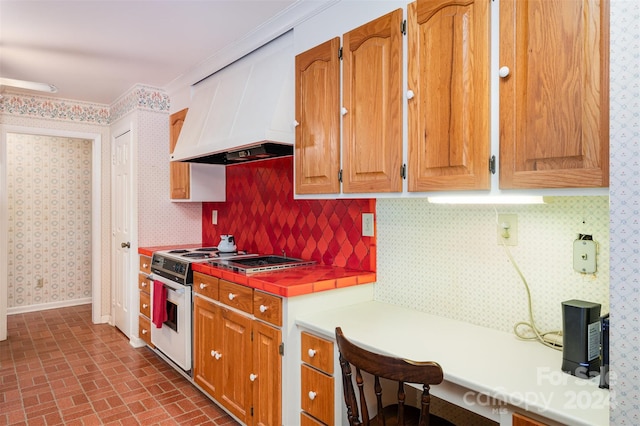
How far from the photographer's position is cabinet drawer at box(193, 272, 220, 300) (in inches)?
98.7

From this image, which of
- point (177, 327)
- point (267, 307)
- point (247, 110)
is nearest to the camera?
point (267, 307)

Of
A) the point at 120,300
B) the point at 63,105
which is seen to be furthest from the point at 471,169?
the point at 63,105

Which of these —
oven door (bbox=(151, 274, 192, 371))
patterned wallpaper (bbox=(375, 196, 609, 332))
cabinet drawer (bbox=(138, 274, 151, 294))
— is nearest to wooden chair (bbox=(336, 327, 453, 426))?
patterned wallpaper (bbox=(375, 196, 609, 332))

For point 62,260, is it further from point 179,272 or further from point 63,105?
point 179,272

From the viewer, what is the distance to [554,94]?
1.21 m

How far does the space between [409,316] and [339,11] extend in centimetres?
154

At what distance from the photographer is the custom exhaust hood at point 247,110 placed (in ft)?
7.64

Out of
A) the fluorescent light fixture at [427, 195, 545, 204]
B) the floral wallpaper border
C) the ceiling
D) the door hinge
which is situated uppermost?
the ceiling

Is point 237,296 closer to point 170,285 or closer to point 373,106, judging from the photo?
point 170,285

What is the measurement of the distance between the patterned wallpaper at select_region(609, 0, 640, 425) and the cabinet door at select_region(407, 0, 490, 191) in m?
0.49

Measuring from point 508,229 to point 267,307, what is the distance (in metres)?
1.19

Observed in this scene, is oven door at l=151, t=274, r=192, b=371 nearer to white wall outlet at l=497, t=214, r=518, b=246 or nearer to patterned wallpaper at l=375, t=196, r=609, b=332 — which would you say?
patterned wallpaper at l=375, t=196, r=609, b=332

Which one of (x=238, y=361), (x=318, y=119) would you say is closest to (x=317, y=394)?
(x=238, y=361)

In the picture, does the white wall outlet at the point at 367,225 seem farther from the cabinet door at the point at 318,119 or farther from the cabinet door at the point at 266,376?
the cabinet door at the point at 266,376
